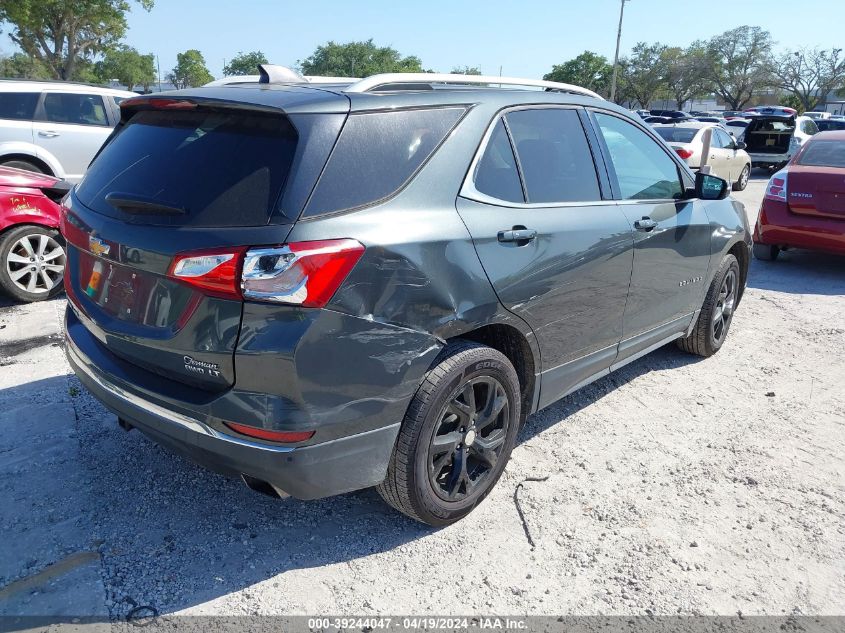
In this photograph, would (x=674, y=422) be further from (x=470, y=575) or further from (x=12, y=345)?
(x=12, y=345)

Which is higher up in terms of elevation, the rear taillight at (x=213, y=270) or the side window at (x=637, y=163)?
the side window at (x=637, y=163)

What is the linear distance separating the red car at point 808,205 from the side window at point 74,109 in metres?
8.94

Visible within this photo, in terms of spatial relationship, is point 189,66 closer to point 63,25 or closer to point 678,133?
point 63,25

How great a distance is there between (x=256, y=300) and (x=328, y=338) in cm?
27

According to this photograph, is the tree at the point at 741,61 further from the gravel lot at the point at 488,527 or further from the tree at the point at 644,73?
the gravel lot at the point at 488,527

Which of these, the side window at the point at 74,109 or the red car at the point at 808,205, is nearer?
the red car at the point at 808,205

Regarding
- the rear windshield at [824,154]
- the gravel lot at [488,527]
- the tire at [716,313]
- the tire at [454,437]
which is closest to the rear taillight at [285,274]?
the tire at [454,437]

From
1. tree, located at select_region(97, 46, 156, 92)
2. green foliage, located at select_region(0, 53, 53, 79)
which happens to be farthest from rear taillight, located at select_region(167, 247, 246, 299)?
tree, located at select_region(97, 46, 156, 92)

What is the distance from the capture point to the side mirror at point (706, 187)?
4414 millimetres

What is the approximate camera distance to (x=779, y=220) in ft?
26.6

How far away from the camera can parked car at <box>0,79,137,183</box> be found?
8953mm

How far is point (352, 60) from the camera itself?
3167 inches

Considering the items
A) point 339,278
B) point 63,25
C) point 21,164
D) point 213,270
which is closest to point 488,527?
point 339,278

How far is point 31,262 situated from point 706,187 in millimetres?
5348
